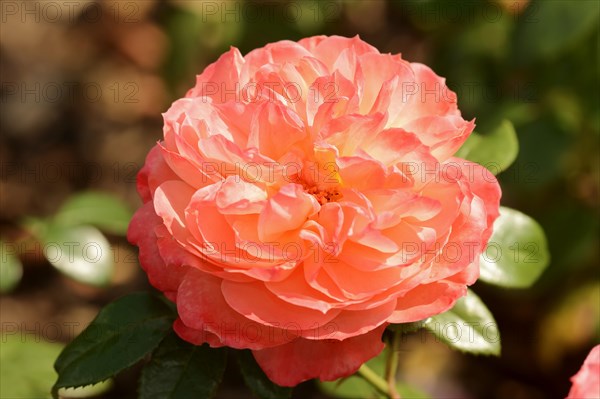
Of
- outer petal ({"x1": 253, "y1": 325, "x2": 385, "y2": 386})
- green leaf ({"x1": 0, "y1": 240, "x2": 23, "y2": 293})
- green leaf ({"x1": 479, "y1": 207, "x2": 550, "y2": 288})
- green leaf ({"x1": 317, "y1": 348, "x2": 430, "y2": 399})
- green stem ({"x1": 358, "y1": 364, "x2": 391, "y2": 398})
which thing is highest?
outer petal ({"x1": 253, "y1": 325, "x2": 385, "y2": 386})

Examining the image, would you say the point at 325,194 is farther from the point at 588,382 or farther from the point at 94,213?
the point at 94,213

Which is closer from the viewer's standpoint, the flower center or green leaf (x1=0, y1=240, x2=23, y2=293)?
the flower center

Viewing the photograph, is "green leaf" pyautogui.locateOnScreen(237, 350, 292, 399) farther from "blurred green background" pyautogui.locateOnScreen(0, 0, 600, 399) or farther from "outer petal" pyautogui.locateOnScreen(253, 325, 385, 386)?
"blurred green background" pyautogui.locateOnScreen(0, 0, 600, 399)

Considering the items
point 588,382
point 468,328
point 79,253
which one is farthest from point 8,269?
point 588,382

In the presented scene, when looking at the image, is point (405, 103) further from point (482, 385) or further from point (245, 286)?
point (482, 385)

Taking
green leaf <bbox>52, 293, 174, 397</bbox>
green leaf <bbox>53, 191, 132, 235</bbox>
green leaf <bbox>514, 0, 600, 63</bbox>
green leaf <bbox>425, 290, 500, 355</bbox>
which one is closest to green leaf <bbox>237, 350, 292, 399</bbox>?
green leaf <bbox>52, 293, 174, 397</bbox>

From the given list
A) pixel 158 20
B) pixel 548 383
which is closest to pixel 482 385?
pixel 548 383

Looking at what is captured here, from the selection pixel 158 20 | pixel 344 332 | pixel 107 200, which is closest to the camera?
pixel 344 332
